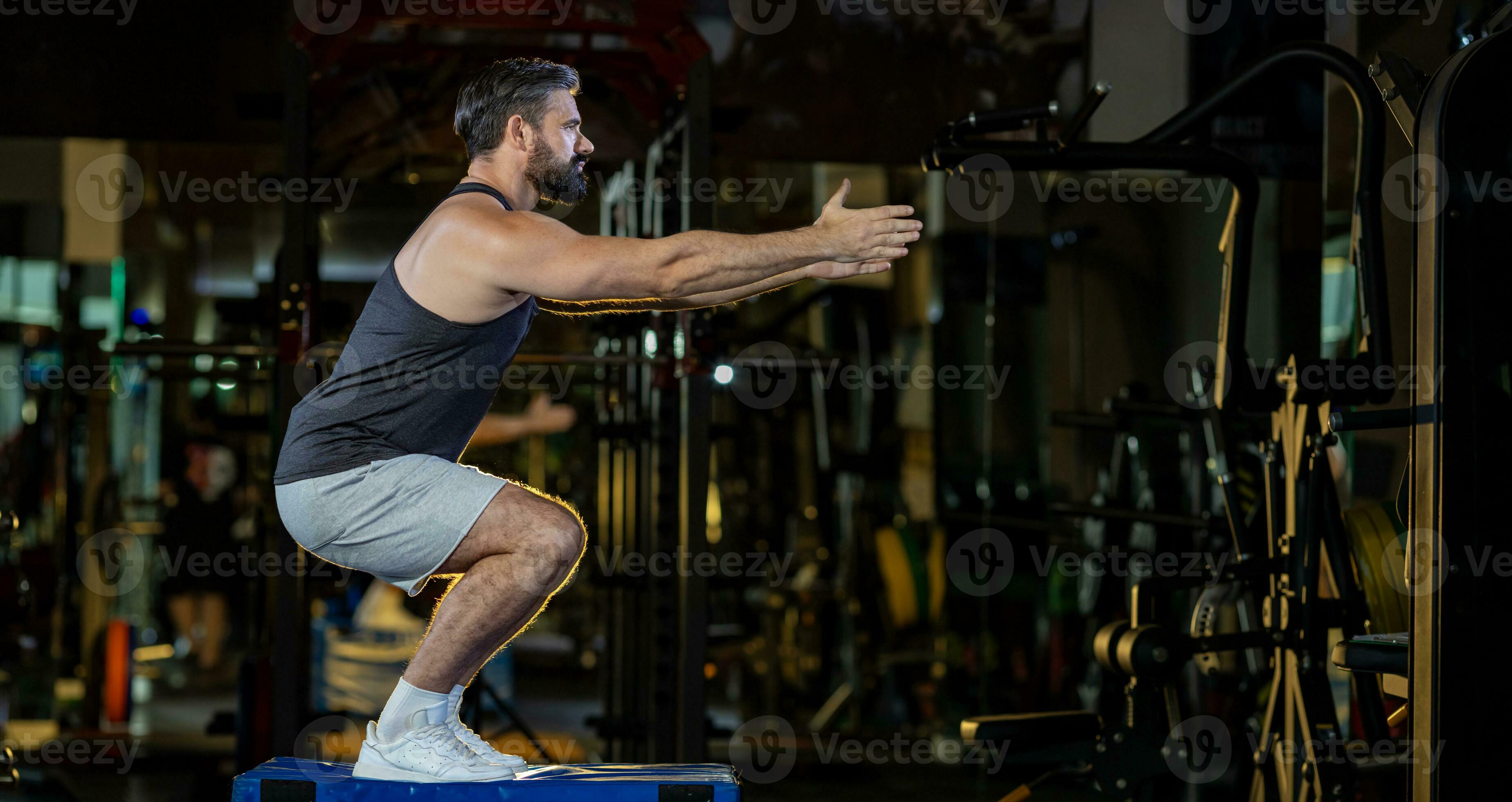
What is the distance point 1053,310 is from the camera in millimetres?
5086

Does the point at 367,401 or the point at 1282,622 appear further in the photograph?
the point at 1282,622

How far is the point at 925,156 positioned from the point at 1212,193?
213cm

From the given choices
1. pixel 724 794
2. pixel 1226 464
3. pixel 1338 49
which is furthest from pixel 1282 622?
pixel 724 794

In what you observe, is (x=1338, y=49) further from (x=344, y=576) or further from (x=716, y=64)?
(x=344, y=576)
